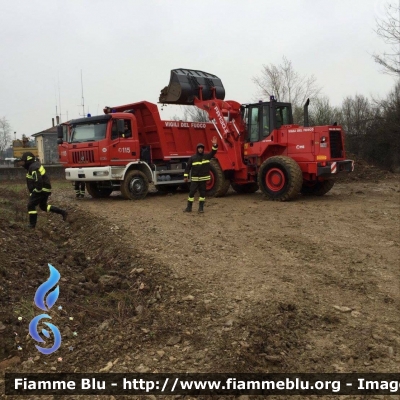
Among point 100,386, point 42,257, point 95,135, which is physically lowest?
point 100,386

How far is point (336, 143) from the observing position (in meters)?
11.2

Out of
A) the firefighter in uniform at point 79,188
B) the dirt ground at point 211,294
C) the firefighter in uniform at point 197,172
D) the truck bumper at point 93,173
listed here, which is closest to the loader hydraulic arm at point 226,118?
the firefighter in uniform at point 197,172

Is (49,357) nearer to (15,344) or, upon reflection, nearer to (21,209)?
(15,344)

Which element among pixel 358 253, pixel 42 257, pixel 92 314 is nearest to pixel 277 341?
pixel 92 314

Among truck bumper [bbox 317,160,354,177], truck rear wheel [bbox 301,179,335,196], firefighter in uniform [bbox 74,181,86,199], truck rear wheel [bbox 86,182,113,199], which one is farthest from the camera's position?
truck rear wheel [bbox 86,182,113,199]

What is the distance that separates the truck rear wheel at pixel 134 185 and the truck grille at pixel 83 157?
1.14 meters

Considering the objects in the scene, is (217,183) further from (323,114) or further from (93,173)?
(323,114)

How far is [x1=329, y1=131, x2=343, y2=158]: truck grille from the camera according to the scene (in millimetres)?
11092

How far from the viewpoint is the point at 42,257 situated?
20.3 feet

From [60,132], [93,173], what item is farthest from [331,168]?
[60,132]

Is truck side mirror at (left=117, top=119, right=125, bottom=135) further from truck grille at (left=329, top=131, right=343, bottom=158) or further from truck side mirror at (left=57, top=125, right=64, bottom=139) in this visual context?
truck grille at (left=329, top=131, right=343, bottom=158)

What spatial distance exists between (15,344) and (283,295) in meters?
2.68

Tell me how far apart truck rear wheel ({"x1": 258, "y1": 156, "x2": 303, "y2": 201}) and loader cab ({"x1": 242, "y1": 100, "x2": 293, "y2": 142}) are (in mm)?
1000

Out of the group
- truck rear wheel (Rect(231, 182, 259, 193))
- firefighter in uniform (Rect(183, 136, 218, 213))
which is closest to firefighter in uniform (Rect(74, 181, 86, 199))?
truck rear wheel (Rect(231, 182, 259, 193))
